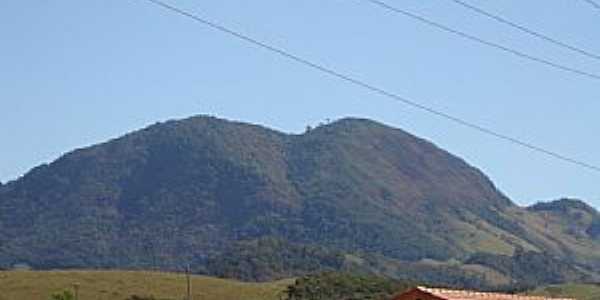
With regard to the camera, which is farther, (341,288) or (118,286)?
(118,286)

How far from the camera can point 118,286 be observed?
172m

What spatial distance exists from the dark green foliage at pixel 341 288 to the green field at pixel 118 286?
889 cm

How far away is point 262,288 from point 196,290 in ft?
61.9

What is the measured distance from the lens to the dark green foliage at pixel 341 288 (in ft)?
498

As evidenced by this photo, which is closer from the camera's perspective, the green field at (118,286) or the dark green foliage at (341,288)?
the dark green foliage at (341,288)

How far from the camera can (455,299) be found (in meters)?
35.8

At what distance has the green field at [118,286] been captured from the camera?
158 meters

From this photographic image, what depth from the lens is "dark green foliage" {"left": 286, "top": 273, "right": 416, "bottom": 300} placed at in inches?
5979

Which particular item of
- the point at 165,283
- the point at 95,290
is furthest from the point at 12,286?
the point at 165,283

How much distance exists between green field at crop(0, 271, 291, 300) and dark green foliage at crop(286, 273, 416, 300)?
889cm

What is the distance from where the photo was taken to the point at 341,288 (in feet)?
520

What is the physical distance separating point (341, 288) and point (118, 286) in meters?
34.7

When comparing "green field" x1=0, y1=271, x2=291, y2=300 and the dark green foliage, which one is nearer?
the dark green foliage

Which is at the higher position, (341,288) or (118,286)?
(118,286)
